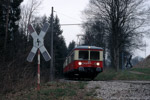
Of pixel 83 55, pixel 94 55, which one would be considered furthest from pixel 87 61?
pixel 94 55

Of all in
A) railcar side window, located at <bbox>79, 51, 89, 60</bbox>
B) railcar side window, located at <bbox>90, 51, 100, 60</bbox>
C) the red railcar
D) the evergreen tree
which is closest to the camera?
the red railcar

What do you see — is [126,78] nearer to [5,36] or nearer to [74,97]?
[5,36]

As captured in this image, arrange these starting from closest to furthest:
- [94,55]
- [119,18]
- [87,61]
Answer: [87,61], [94,55], [119,18]

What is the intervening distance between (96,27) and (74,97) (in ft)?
83.9

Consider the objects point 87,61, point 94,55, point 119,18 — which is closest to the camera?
point 87,61

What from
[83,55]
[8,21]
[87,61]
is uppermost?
[8,21]

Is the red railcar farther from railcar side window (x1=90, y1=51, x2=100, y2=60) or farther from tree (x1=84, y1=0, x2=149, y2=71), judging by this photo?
tree (x1=84, y1=0, x2=149, y2=71)

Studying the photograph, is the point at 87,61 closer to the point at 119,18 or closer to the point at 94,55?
the point at 94,55

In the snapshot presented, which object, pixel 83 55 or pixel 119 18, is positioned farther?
pixel 119 18

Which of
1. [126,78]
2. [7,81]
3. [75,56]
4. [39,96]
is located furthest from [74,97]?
[126,78]

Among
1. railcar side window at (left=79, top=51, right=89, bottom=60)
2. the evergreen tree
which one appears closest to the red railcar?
railcar side window at (left=79, top=51, right=89, bottom=60)

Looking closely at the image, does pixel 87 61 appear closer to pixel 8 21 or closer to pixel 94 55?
pixel 94 55

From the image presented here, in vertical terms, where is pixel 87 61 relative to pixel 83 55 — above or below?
below

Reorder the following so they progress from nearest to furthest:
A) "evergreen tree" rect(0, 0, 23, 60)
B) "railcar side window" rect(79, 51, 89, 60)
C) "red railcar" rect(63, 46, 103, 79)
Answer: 1. "red railcar" rect(63, 46, 103, 79)
2. "railcar side window" rect(79, 51, 89, 60)
3. "evergreen tree" rect(0, 0, 23, 60)
